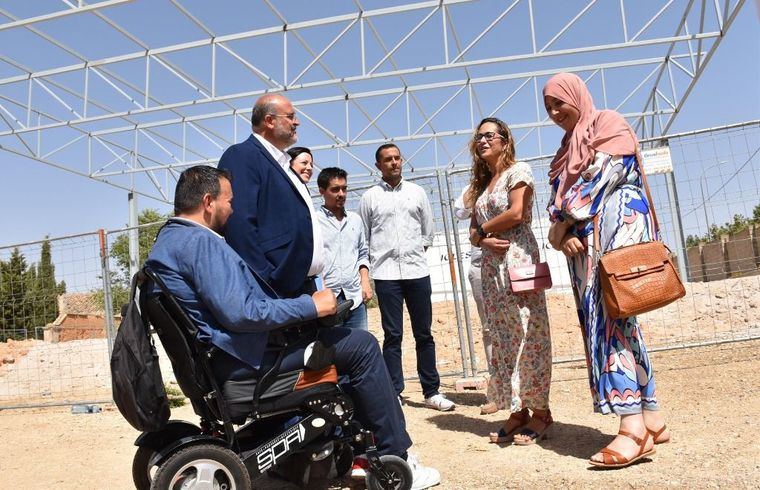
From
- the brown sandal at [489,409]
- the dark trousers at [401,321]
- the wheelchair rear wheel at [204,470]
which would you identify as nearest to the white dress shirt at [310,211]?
the wheelchair rear wheel at [204,470]

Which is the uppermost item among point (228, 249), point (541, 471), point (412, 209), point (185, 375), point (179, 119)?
point (179, 119)

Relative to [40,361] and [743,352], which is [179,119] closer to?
[40,361]

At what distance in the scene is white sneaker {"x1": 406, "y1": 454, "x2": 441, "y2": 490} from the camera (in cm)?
311

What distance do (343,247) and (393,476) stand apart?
8.74 feet

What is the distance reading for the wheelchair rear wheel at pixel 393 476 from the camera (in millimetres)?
2857

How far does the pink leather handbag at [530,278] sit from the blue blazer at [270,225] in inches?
55.4

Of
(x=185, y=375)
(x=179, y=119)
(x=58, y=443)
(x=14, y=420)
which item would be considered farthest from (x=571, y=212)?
(x=179, y=119)

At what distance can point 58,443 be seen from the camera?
539 cm

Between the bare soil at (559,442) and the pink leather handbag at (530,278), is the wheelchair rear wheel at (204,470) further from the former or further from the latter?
the pink leather handbag at (530,278)

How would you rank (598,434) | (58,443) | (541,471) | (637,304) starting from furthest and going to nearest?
(58,443) < (598,434) < (541,471) < (637,304)

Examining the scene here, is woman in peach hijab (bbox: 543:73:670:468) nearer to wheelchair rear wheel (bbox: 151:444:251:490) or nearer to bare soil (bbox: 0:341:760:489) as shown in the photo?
bare soil (bbox: 0:341:760:489)

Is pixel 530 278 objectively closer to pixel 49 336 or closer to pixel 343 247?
pixel 343 247

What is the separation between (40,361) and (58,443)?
713cm

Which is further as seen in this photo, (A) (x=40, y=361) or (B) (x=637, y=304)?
(A) (x=40, y=361)
